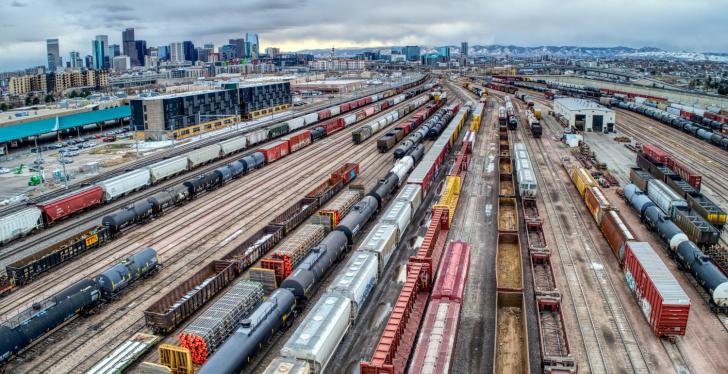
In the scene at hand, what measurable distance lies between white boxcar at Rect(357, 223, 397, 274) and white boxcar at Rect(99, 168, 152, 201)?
33752 millimetres

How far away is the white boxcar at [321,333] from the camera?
2383 centimetres

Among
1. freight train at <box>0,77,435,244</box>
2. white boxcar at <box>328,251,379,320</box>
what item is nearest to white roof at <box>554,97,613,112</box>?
freight train at <box>0,77,435,244</box>

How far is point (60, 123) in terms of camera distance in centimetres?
10500

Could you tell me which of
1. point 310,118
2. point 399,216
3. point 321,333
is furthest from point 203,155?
point 321,333

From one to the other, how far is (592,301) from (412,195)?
19.3m

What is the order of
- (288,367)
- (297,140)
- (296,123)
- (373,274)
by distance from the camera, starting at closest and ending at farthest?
(288,367) → (373,274) → (297,140) → (296,123)

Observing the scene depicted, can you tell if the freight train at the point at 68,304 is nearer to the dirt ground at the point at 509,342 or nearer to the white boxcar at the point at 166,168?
the dirt ground at the point at 509,342

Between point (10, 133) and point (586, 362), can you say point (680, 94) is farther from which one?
point (10, 133)

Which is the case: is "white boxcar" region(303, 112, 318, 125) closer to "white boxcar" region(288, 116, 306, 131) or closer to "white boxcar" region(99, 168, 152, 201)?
"white boxcar" region(288, 116, 306, 131)

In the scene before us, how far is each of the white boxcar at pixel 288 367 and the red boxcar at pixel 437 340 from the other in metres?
4.69

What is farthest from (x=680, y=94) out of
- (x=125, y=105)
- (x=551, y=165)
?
(x=125, y=105)

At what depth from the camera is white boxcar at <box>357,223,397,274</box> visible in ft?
118

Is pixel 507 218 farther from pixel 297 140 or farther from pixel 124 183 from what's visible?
pixel 297 140

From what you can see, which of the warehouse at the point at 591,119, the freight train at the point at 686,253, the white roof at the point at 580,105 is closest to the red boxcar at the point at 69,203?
the freight train at the point at 686,253
